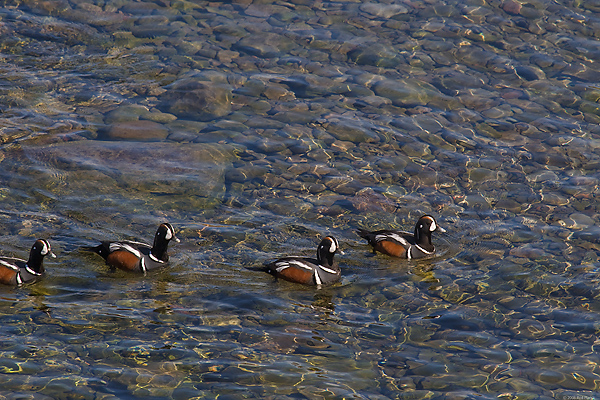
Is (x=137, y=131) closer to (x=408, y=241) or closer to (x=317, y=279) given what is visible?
(x=317, y=279)

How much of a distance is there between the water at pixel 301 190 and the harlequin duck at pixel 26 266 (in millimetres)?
180

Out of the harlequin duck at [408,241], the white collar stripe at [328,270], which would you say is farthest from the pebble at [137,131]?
the harlequin duck at [408,241]

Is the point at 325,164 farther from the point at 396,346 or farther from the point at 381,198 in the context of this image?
the point at 396,346

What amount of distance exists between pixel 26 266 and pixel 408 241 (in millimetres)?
6587

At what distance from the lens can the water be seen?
941cm

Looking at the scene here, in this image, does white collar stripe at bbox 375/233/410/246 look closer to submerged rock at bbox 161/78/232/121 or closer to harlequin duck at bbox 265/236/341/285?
harlequin duck at bbox 265/236/341/285

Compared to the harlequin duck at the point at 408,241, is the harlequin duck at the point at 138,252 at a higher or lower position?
lower

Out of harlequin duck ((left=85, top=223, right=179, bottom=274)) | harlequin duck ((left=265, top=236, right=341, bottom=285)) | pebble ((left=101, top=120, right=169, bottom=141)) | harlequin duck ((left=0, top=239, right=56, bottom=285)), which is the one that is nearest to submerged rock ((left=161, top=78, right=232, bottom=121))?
pebble ((left=101, top=120, right=169, bottom=141))

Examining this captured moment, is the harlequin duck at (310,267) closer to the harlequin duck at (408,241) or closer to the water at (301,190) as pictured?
the water at (301,190)

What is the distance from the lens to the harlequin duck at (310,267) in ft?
37.3

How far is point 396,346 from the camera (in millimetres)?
9891

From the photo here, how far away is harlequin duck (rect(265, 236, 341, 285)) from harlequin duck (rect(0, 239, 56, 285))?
12.1ft

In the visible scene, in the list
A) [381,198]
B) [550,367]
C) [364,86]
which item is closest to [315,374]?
[550,367]

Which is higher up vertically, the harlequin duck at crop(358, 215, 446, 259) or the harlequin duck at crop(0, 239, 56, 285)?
the harlequin duck at crop(358, 215, 446, 259)
